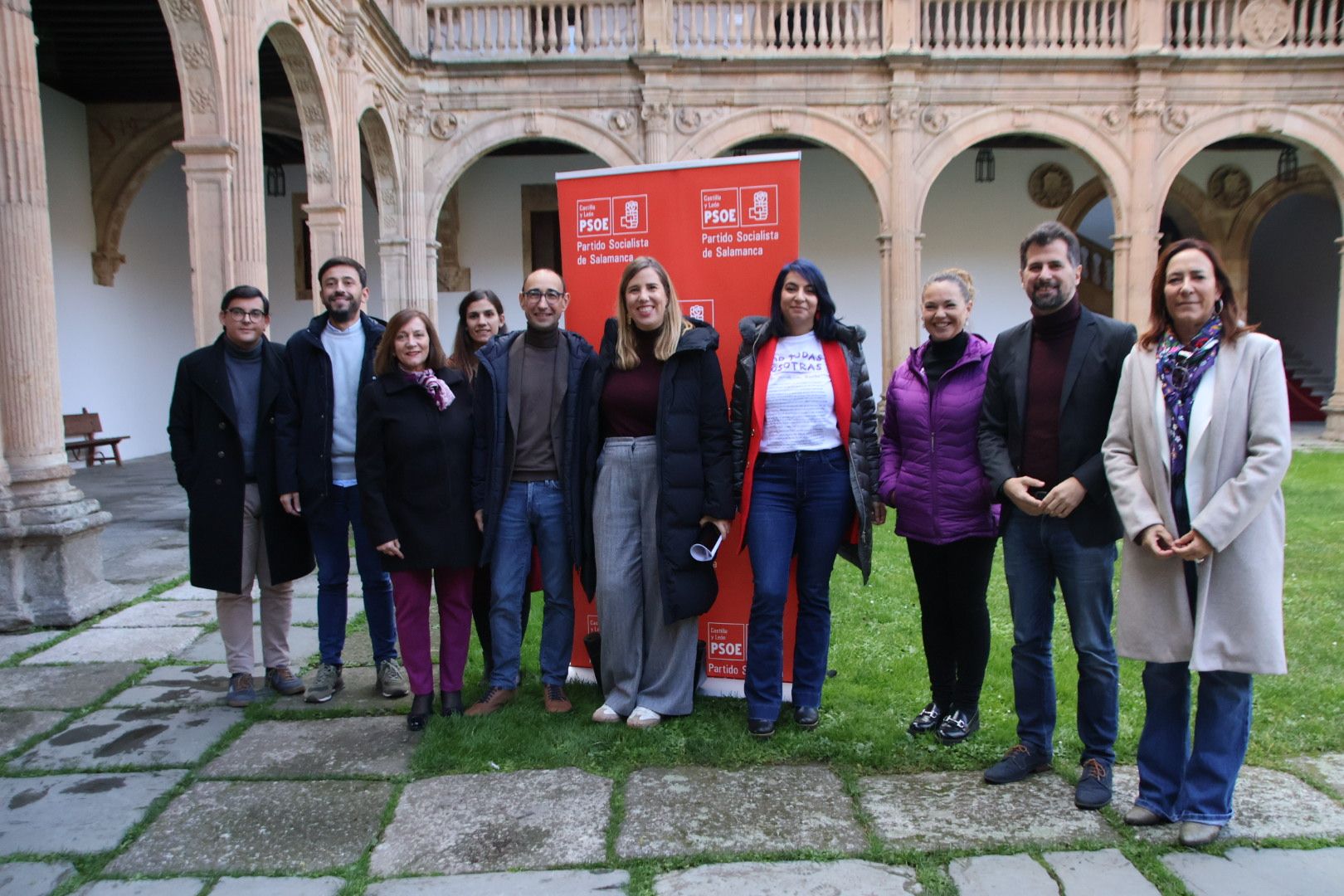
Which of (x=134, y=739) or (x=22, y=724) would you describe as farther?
(x=22, y=724)

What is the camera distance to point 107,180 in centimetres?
1266

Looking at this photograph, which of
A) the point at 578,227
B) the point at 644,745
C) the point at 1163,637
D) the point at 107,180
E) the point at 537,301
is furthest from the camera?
the point at 107,180

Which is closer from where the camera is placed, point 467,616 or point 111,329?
point 467,616

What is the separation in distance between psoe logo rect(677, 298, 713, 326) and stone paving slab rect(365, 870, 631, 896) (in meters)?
2.23

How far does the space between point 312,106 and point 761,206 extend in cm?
718

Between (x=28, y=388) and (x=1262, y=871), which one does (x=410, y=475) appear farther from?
(x=28, y=388)

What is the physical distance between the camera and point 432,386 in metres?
3.62

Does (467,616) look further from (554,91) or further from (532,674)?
(554,91)

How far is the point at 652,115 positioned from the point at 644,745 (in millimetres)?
10914

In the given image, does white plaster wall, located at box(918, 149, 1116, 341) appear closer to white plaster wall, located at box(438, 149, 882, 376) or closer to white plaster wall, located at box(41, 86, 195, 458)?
white plaster wall, located at box(438, 149, 882, 376)

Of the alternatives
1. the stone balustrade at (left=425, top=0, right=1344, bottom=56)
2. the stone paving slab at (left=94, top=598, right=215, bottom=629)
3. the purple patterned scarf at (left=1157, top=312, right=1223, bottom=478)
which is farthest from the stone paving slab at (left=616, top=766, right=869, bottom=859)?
the stone balustrade at (left=425, top=0, right=1344, bottom=56)

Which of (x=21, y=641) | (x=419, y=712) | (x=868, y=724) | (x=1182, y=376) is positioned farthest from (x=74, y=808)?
(x=1182, y=376)

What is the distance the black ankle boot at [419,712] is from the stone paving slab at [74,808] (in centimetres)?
79

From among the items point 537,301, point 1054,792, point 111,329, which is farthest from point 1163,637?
point 111,329
